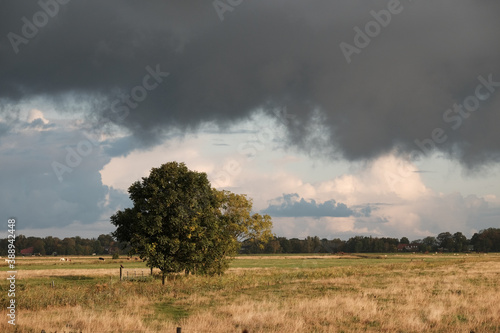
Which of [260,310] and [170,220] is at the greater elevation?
[170,220]

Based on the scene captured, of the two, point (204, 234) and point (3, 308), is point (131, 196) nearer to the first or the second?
point (204, 234)

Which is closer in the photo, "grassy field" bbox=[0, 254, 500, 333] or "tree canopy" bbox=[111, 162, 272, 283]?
"grassy field" bbox=[0, 254, 500, 333]

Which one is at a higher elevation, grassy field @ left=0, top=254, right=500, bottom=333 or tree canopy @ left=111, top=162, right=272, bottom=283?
tree canopy @ left=111, top=162, right=272, bottom=283

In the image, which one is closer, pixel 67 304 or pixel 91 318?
pixel 91 318

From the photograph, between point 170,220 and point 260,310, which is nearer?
point 260,310

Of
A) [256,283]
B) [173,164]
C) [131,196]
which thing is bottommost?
[256,283]

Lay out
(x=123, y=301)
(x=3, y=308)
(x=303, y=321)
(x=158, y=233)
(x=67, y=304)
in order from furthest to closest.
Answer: (x=158, y=233) < (x=123, y=301) < (x=67, y=304) < (x=3, y=308) < (x=303, y=321)

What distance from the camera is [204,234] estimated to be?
4941 centimetres

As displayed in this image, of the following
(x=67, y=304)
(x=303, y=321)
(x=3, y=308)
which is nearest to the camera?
(x=303, y=321)

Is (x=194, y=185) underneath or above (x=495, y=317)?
above

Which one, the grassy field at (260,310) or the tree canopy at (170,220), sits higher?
the tree canopy at (170,220)

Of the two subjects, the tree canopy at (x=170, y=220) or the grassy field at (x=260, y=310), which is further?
the tree canopy at (x=170, y=220)

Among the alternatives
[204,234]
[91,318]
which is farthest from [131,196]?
[91,318]

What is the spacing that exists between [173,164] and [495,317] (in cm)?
3244
